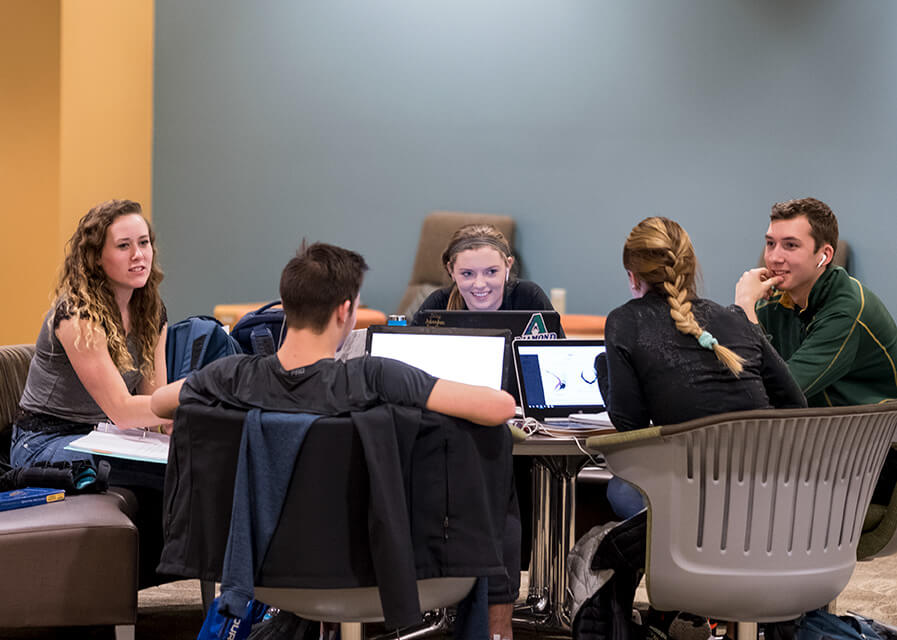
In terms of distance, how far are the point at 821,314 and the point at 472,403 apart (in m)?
1.40

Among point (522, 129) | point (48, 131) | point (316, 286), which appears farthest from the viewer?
point (522, 129)

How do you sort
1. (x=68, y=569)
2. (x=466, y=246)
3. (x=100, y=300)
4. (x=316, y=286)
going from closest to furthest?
(x=316, y=286) < (x=68, y=569) < (x=100, y=300) < (x=466, y=246)

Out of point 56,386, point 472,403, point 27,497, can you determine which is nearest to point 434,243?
point 56,386

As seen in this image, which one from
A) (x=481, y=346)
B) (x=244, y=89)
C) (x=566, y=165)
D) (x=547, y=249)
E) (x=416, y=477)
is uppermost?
(x=244, y=89)

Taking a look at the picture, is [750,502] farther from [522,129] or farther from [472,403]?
[522,129]

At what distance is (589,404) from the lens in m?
2.93

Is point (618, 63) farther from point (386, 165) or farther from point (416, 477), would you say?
point (416, 477)

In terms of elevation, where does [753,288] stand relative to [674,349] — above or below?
above

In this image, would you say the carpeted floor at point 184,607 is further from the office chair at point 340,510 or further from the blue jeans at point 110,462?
the office chair at point 340,510

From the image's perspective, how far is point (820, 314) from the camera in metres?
2.89

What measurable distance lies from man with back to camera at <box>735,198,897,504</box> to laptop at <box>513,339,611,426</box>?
19.3 inches

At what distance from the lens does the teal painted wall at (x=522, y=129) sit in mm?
5844

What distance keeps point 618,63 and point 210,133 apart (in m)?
2.79

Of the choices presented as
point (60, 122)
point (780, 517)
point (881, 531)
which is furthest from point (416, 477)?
point (60, 122)
